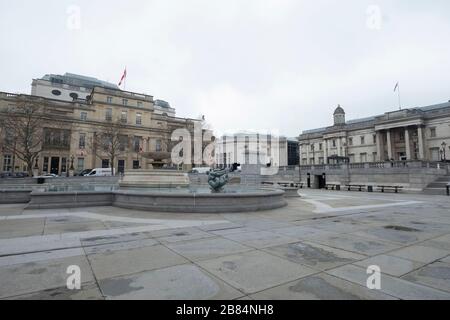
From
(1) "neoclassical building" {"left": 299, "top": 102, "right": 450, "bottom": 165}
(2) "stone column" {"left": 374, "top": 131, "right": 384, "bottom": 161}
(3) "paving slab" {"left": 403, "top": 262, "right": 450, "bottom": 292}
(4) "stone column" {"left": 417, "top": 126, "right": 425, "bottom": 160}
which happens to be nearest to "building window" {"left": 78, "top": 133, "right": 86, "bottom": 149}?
(1) "neoclassical building" {"left": 299, "top": 102, "right": 450, "bottom": 165}

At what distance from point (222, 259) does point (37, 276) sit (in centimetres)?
317

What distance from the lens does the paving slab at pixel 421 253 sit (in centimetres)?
525

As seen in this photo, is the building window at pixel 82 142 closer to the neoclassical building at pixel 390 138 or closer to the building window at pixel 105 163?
the building window at pixel 105 163

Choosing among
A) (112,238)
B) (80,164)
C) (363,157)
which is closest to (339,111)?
(363,157)

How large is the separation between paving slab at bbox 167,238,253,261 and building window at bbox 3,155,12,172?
5865 cm

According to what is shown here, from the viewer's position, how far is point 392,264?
4.86 m

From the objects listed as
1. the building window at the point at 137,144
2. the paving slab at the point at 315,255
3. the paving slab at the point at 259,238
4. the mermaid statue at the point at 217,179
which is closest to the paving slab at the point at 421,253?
the paving slab at the point at 315,255

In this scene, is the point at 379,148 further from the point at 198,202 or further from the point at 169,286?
the point at 169,286

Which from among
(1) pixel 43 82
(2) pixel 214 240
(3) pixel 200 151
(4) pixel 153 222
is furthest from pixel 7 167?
(2) pixel 214 240

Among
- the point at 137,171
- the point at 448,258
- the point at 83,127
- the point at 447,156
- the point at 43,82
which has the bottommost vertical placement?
the point at 448,258

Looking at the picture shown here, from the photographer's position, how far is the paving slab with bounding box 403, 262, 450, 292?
12.9ft
